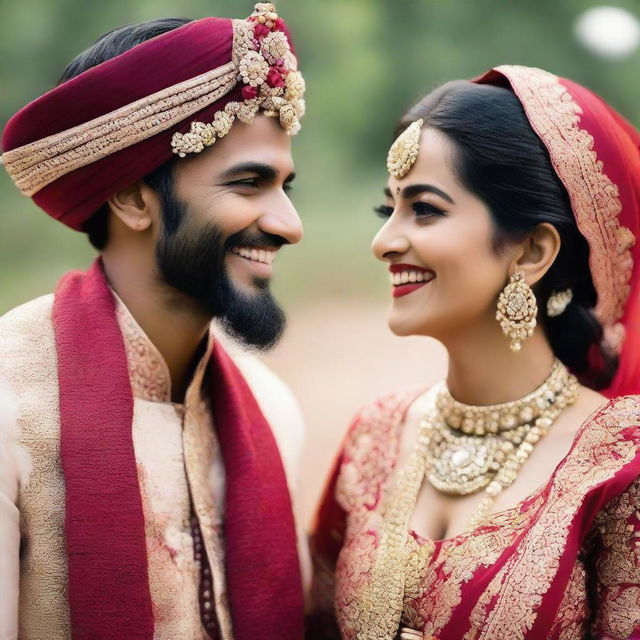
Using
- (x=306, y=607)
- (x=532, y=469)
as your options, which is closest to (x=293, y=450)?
(x=306, y=607)

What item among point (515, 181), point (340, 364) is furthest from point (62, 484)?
point (340, 364)

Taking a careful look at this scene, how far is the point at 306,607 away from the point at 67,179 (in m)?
1.21

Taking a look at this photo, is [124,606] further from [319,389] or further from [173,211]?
[319,389]

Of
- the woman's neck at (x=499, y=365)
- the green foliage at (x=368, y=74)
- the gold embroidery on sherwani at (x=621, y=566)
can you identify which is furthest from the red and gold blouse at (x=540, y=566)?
the green foliage at (x=368, y=74)

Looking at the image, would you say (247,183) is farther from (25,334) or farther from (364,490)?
(364,490)

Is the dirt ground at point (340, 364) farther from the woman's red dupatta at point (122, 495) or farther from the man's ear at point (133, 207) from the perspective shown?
the man's ear at point (133, 207)

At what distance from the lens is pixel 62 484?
2025mm

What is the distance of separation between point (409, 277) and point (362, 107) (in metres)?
5.84

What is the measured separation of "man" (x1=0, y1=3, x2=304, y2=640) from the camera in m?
1.99

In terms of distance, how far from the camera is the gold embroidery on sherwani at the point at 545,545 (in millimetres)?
1900

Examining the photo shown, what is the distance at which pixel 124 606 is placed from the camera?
77.8 inches

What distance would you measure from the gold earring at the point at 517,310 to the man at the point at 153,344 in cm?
53

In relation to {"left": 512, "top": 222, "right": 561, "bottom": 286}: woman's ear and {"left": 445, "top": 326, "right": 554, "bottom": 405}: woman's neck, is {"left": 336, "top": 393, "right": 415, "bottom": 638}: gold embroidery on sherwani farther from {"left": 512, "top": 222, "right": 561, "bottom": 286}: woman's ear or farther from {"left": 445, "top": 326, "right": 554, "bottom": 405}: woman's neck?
{"left": 512, "top": 222, "right": 561, "bottom": 286}: woman's ear

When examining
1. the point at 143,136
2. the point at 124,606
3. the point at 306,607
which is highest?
the point at 143,136
